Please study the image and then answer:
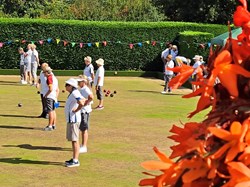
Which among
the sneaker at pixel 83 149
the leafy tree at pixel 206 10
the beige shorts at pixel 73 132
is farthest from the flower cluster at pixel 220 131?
the leafy tree at pixel 206 10

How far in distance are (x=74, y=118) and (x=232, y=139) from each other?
9.75 m

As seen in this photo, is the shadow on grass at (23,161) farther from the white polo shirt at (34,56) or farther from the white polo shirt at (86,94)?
the white polo shirt at (34,56)

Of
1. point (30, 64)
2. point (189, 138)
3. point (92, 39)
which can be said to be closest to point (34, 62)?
point (30, 64)

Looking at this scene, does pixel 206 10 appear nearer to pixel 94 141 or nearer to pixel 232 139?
pixel 94 141

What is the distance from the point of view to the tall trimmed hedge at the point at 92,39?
106ft

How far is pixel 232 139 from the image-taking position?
5.79 ft

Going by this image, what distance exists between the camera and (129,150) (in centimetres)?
1277

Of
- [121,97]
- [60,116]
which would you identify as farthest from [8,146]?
[121,97]

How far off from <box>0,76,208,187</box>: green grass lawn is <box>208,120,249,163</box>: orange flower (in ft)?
12.0

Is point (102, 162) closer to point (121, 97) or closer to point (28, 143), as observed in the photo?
point (28, 143)

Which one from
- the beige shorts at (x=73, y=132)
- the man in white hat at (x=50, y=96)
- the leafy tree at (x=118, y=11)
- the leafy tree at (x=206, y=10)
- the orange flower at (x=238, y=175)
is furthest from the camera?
the leafy tree at (x=206, y=10)

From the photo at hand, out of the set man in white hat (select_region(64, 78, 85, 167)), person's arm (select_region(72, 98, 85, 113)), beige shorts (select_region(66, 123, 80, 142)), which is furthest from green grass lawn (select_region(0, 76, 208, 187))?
person's arm (select_region(72, 98, 85, 113))

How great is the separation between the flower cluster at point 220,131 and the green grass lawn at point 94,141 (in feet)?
11.5

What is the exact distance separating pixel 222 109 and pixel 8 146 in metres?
11.6
